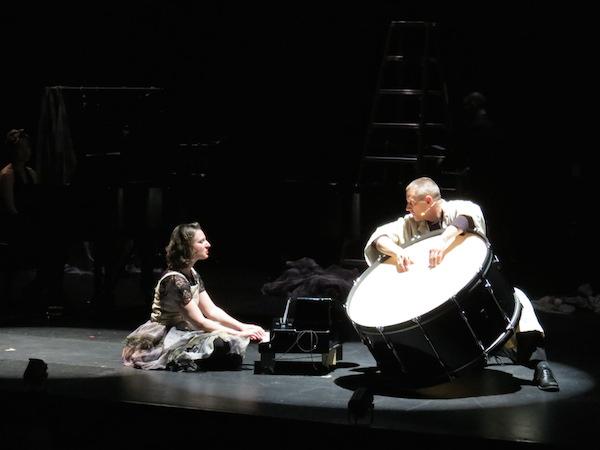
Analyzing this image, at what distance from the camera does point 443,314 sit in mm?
4805

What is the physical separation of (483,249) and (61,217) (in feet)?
11.6

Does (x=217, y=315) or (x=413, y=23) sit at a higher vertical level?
(x=413, y=23)

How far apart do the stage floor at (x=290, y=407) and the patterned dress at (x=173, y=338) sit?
0.09m

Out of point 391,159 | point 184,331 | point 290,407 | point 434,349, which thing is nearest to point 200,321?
point 184,331

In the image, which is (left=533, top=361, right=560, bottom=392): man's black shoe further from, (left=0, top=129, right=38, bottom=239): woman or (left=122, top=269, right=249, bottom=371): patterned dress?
(left=0, top=129, right=38, bottom=239): woman

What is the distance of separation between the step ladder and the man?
2.62 meters

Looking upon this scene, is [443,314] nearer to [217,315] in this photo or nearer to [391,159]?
[217,315]

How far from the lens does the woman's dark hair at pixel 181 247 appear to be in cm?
579

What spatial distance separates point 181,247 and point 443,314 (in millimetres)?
1661

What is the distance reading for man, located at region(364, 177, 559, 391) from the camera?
17.1 ft

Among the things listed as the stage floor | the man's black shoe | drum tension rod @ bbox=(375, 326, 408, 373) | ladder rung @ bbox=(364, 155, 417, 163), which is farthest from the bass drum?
ladder rung @ bbox=(364, 155, 417, 163)

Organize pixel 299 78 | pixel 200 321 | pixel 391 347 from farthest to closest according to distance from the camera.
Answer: pixel 299 78
pixel 200 321
pixel 391 347

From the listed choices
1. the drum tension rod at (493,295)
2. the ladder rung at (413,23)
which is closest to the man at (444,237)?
the drum tension rod at (493,295)

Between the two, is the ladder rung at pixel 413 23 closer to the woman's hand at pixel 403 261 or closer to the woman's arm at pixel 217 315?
the woman's arm at pixel 217 315
